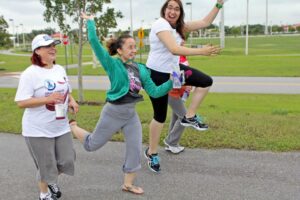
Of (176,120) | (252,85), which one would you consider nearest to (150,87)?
(176,120)

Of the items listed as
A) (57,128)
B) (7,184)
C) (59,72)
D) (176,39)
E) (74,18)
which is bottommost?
(7,184)

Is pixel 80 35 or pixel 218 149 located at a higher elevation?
pixel 80 35

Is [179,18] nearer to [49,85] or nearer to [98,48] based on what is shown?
[98,48]

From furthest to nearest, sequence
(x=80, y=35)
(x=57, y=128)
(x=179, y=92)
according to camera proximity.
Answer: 1. (x=80, y=35)
2. (x=179, y=92)
3. (x=57, y=128)

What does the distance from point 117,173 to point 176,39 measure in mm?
1735

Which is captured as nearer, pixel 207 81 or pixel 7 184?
pixel 7 184

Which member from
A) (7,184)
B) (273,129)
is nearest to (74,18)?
(273,129)

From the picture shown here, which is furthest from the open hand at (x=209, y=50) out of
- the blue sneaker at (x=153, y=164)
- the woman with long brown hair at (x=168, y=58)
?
the blue sneaker at (x=153, y=164)

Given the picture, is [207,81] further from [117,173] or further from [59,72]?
[59,72]

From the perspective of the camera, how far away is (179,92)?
17.4ft

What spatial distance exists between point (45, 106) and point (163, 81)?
5.31 feet

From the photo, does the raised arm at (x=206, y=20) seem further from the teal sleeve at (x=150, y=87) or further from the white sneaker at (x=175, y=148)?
the white sneaker at (x=175, y=148)

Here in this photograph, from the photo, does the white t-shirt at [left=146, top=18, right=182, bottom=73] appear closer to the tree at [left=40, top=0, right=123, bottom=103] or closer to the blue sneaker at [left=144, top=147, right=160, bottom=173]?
the blue sneaker at [left=144, top=147, right=160, bottom=173]

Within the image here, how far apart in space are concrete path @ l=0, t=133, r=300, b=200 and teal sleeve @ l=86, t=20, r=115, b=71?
4.44 ft
